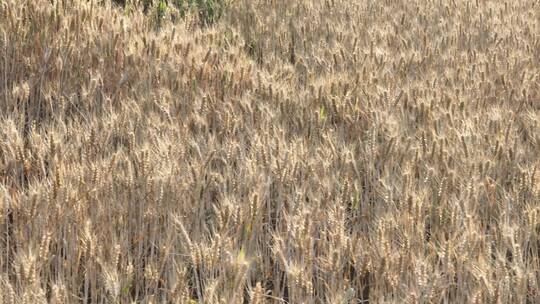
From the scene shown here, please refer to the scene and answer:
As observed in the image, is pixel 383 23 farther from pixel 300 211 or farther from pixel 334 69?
pixel 300 211

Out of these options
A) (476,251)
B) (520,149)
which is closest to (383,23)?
(520,149)

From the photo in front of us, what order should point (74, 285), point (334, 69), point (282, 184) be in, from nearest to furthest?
point (74, 285)
point (282, 184)
point (334, 69)

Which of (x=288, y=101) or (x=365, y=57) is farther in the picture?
(x=365, y=57)

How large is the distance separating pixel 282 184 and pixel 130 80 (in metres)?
1.29

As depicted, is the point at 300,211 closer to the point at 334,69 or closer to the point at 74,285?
the point at 74,285

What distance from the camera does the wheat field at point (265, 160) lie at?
191 cm

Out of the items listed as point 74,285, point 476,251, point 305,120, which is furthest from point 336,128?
point 74,285

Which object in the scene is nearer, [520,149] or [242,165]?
[242,165]

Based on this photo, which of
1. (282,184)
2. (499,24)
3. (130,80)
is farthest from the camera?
(499,24)

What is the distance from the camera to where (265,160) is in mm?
2508

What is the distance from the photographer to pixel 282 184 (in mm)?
2402

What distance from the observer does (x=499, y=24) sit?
460cm

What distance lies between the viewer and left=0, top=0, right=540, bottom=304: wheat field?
1.91m

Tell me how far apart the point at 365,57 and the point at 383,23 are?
3.08 feet
